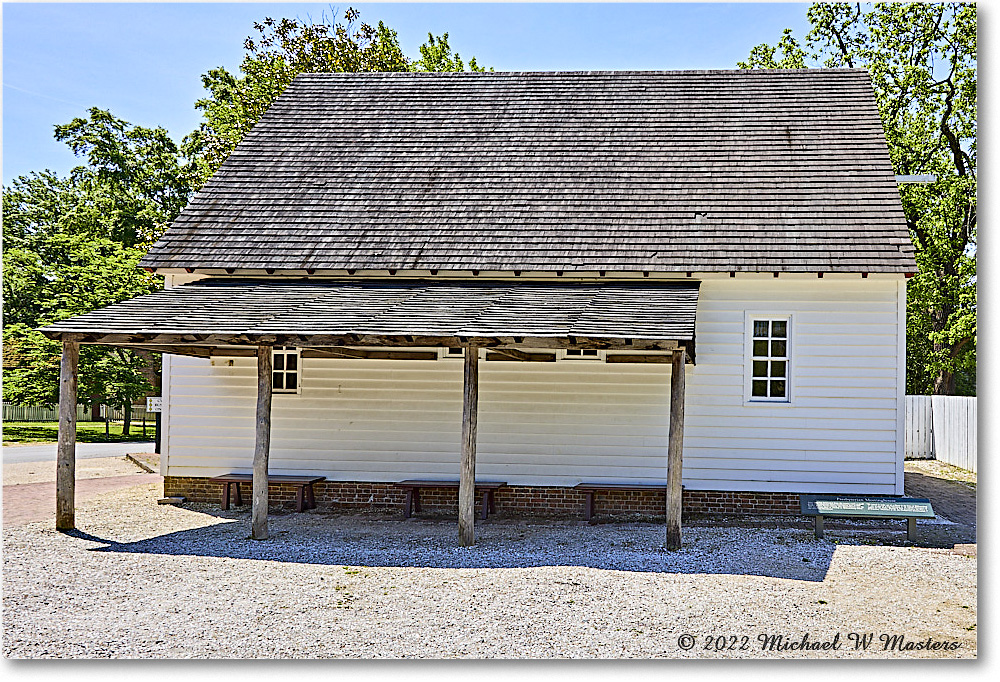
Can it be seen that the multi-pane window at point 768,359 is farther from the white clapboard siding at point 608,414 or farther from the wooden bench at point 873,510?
the wooden bench at point 873,510

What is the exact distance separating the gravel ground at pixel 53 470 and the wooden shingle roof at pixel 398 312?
7.41 meters

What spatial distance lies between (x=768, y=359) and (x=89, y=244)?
85.9 ft

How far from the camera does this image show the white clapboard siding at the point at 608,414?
44.2 ft

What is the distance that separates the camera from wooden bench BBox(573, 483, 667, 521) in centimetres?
1338

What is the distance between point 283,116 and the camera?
18.0 m

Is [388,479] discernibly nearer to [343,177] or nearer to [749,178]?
[343,177]

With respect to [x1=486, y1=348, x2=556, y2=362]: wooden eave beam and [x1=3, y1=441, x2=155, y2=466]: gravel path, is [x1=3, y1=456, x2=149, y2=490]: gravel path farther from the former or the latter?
[x1=486, y1=348, x2=556, y2=362]: wooden eave beam

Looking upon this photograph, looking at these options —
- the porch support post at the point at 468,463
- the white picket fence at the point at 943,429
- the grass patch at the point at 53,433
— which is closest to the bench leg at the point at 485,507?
the porch support post at the point at 468,463

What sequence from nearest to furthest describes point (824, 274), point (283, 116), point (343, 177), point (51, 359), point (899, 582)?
point (899, 582) < point (824, 274) < point (343, 177) < point (283, 116) < point (51, 359)

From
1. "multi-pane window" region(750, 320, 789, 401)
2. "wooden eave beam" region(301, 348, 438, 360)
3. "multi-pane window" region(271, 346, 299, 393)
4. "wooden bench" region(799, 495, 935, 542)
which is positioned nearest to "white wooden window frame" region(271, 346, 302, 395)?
"multi-pane window" region(271, 346, 299, 393)

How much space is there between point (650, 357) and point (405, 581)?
226 inches

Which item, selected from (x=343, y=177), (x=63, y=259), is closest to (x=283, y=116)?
(x=343, y=177)

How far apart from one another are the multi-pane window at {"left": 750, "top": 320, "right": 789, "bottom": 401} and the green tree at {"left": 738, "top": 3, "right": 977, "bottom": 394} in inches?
602

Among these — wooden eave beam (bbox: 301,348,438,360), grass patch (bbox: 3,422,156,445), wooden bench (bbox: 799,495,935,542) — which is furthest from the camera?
grass patch (bbox: 3,422,156,445)
